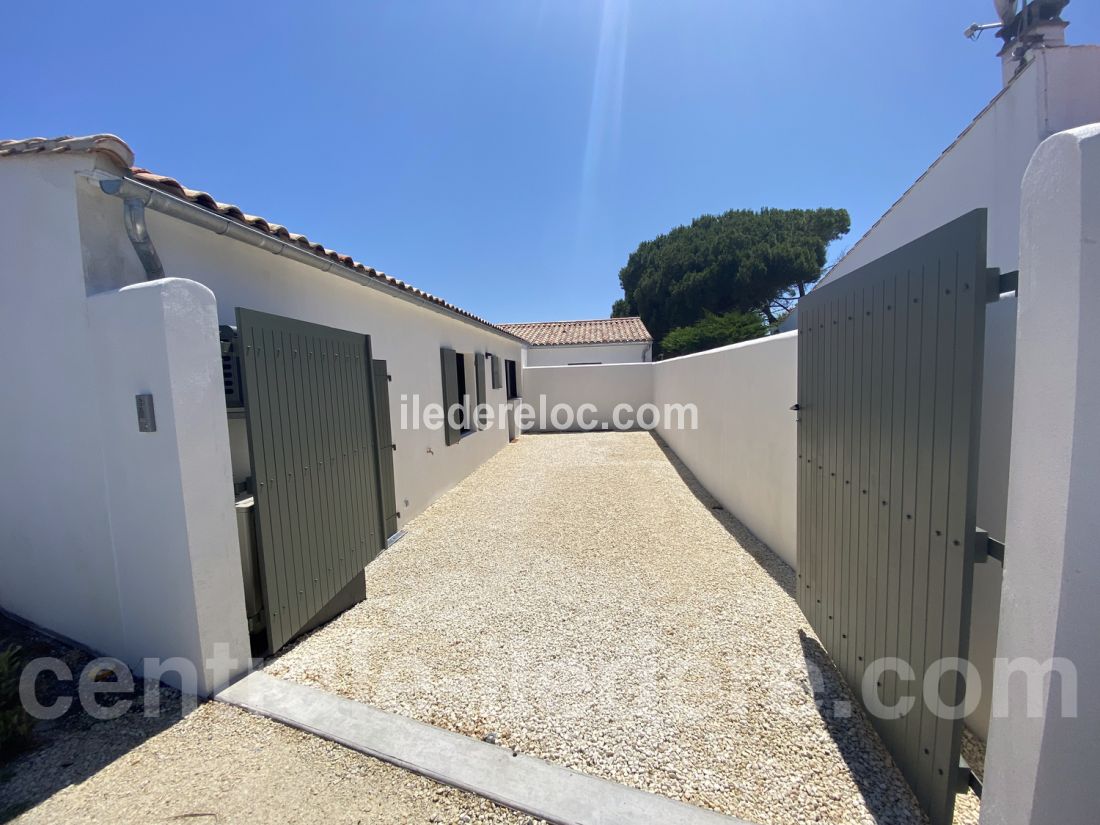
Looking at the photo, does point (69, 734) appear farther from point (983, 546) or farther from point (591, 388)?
point (591, 388)

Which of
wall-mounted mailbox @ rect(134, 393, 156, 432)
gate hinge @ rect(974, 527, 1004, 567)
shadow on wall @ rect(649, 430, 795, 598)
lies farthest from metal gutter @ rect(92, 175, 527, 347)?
shadow on wall @ rect(649, 430, 795, 598)

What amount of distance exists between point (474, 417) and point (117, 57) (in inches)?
275

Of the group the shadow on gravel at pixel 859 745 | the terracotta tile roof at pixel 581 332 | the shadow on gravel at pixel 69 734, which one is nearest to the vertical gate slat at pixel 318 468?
the shadow on gravel at pixel 69 734

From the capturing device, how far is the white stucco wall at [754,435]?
4.38 m

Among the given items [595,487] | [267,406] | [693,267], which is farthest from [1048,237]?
[693,267]

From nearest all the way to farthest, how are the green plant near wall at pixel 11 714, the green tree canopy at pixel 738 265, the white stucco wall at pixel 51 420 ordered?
the green plant near wall at pixel 11 714
the white stucco wall at pixel 51 420
the green tree canopy at pixel 738 265

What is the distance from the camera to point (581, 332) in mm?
22016

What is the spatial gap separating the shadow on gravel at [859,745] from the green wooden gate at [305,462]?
11.3 feet

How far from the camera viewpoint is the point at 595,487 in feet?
25.9

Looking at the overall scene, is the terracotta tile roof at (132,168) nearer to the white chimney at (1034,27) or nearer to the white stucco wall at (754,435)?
the white stucco wall at (754,435)

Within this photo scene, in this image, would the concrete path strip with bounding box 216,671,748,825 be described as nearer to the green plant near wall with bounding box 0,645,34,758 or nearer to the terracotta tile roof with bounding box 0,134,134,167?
the green plant near wall with bounding box 0,645,34,758

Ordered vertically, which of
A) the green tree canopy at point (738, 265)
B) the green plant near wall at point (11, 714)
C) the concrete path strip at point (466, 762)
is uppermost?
the green tree canopy at point (738, 265)

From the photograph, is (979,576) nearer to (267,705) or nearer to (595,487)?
(267,705)

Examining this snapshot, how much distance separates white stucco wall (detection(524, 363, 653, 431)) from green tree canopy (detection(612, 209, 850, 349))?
10.2 meters
